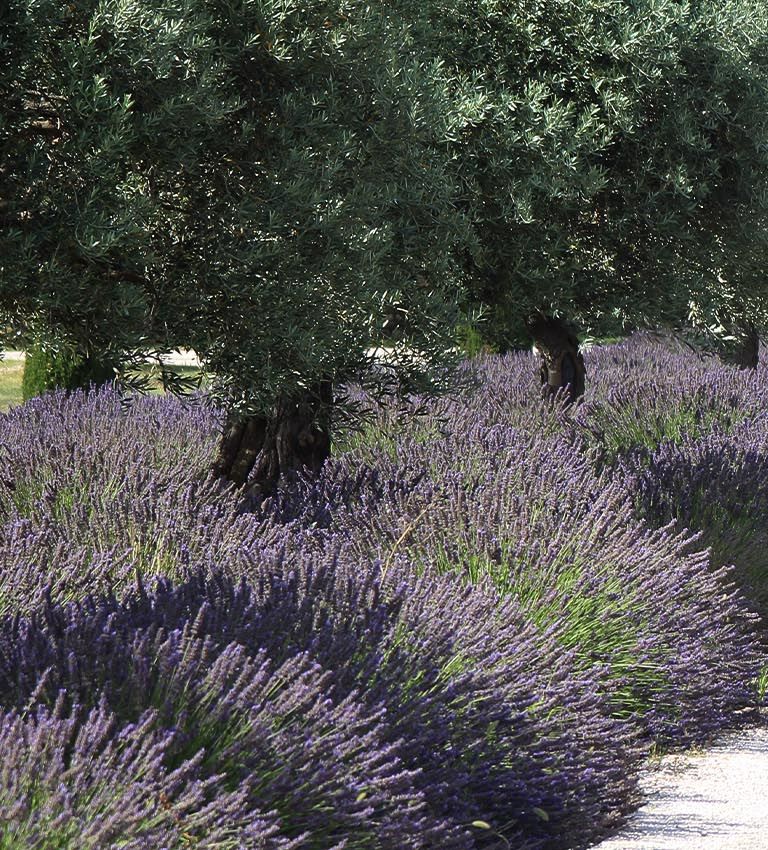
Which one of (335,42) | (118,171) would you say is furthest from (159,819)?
(335,42)

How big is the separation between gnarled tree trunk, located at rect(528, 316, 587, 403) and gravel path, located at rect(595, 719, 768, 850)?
618 cm

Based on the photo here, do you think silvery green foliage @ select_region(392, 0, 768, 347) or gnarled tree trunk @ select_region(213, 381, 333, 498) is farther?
silvery green foliage @ select_region(392, 0, 768, 347)

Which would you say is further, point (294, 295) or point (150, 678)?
point (294, 295)

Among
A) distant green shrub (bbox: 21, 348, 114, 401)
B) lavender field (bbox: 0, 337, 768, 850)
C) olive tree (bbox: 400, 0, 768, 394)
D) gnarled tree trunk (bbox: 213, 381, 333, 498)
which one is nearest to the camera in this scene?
lavender field (bbox: 0, 337, 768, 850)

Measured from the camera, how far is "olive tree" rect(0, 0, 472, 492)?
5023 millimetres

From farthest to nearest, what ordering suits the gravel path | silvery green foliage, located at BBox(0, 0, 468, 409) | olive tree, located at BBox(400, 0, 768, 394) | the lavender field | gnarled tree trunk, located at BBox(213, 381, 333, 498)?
1. olive tree, located at BBox(400, 0, 768, 394)
2. gnarled tree trunk, located at BBox(213, 381, 333, 498)
3. silvery green foliage, located at BBox(0, 0, 468, 409)
4. the gravel path
5. the lavender field

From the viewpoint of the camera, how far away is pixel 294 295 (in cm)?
586

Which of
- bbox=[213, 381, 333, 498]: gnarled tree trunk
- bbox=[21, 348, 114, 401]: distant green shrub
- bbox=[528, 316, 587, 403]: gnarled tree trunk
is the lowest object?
bbox=[21, 348, 114, 401]: distant green shrub

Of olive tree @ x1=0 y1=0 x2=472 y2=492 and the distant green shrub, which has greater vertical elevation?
olive tree @ x1=0 y1=0 x2=472 y2=492

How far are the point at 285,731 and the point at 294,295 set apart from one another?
2571 mm

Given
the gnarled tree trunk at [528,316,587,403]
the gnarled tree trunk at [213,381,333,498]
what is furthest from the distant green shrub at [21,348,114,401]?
the gnarled tree trunk at [213,381,333,498]

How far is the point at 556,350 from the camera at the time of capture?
38.6 ft

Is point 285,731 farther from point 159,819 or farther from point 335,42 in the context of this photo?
point 335,42

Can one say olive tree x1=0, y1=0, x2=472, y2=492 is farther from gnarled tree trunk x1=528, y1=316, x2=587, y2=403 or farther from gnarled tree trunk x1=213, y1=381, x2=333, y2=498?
gnarled tree trunk x1=528, y1=316, x2=587, y2=403
